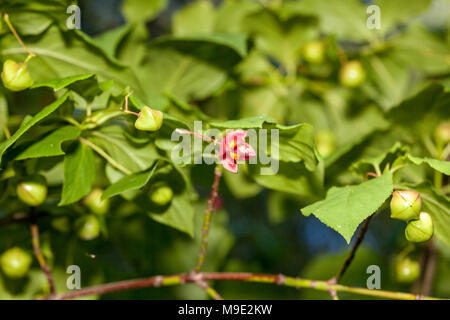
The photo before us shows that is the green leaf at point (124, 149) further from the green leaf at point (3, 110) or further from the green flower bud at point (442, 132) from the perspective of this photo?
the green flower bud at point (442, 132)

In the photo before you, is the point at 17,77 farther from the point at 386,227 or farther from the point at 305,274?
the point at 386,227

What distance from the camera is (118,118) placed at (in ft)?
1.85

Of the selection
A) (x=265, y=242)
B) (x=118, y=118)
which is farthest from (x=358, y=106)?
(x=118, y=118)

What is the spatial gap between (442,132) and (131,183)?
412 millimetres

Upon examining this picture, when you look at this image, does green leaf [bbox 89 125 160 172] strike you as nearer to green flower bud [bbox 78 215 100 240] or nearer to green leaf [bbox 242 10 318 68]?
green flower bud [bbox 78 215 100 240]

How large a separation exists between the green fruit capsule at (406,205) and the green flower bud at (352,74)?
335 millimetres

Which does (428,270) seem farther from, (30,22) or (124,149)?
(30,22)

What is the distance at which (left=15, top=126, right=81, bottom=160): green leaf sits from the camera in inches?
18.4

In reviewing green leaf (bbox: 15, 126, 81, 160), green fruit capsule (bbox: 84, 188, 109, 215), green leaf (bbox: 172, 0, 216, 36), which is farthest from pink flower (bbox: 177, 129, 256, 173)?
green leaf (bbox: 172, 0, 216, 36)

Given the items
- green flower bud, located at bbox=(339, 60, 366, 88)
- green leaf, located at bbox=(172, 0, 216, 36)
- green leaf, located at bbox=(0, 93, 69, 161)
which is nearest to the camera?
green leaf, located at bbox=(0, 93, 69, 161)

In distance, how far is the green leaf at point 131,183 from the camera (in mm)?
479

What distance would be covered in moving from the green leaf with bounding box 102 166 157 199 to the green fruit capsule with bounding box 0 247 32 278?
205 millimetres

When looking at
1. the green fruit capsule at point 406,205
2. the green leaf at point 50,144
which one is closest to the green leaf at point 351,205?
the green fruit capsule at point 406,205
